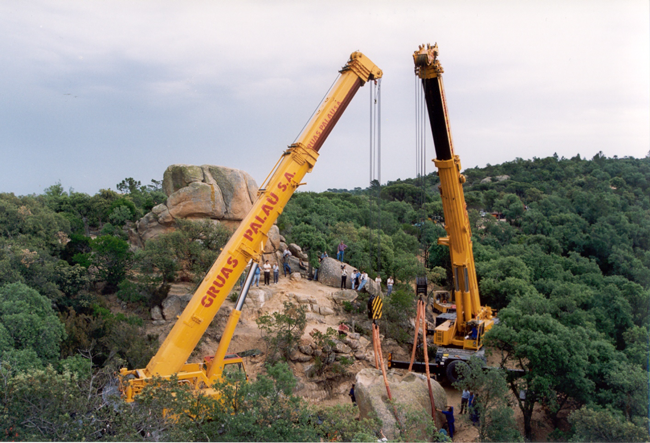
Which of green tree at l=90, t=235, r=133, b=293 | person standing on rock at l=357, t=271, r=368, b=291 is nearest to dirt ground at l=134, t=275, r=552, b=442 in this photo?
person standing on rock at l=357, t=271, r=368, b=291

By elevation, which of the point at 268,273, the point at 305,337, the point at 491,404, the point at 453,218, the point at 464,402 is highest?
the point at 453,218

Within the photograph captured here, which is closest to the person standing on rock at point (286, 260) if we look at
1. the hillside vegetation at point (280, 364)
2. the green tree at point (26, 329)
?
the hillside vegetation at point (280, 364)

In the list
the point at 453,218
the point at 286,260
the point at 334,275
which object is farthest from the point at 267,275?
the point at 453,218

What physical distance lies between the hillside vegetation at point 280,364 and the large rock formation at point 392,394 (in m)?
2.44

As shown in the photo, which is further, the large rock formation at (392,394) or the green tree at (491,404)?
the large rock formation at (392,394)

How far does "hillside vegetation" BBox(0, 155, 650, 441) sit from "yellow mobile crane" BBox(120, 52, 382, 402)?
1.37 metres

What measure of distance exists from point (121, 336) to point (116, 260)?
26.8 ft

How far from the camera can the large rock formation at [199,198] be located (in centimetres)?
2836

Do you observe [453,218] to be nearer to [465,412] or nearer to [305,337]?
[465,412]

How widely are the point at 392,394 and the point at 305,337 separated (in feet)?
23.3

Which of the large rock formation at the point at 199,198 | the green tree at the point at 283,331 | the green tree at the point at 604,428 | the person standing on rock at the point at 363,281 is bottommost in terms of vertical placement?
the green tree at the point at 604,428

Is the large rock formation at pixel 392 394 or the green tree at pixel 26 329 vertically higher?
the green tree at pixel 26 329

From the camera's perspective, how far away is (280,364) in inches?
512

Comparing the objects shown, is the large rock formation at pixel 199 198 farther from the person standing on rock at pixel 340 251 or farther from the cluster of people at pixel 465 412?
the cluster of people at pixel 465 412
